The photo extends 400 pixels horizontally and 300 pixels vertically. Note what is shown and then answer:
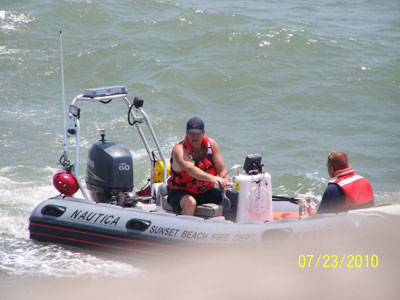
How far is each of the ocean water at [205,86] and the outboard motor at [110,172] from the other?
2.13ft

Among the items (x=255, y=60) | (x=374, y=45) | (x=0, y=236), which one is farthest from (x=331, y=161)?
(x=374, y=45)

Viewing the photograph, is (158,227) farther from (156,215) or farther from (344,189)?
(344,189)

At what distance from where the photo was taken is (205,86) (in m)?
11.3

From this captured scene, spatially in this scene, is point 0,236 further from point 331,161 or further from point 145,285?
point 331,161

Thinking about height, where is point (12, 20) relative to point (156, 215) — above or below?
above

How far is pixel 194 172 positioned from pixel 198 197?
1.19ft

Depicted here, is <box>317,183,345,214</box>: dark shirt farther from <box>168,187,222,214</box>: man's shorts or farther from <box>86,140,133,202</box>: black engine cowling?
<box>86,140,133,202</box>: black engine cowling

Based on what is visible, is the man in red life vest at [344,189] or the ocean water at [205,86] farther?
the ocean water at [205,86]

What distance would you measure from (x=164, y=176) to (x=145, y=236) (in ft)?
3.23

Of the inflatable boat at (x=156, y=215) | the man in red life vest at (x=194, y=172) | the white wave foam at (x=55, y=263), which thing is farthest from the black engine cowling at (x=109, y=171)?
the white wave foam at (x=55, y=263)
